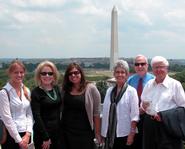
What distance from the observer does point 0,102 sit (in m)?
5.29

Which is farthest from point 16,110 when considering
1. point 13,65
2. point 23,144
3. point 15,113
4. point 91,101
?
point 91,101

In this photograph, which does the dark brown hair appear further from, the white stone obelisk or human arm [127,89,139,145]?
the white stone obelisk

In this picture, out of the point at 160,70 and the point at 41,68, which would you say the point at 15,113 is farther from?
the point at 160,70

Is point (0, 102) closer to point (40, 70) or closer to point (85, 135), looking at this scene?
→ point (40, 70)

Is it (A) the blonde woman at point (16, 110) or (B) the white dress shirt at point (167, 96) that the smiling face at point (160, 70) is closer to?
(B) the white dress shirt at point (167, 96)

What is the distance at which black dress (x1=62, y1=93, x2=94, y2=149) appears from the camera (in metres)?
5.61

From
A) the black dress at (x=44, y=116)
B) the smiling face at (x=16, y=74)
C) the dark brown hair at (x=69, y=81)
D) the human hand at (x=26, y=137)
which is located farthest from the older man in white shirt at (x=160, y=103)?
the smiling face at (x=16, y=74)

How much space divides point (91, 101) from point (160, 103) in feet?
2.95

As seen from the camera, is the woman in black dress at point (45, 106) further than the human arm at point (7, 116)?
Yes

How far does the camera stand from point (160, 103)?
5.40 meters

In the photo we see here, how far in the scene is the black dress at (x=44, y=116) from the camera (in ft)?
18.1

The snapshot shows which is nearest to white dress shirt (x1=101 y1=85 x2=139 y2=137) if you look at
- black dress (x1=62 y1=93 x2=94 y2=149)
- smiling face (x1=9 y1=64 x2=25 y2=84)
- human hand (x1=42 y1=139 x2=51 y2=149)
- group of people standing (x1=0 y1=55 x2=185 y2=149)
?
group of people standing (x1=0 y1=55 x2=185 y2=149)

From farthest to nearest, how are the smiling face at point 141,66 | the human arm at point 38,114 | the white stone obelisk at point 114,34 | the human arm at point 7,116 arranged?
the white stone obelisk at point 114,34, the smiling face at point 141,66, the human arm at point 38,114, the human arm at point 7,116

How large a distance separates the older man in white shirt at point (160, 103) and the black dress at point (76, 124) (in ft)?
2.52
